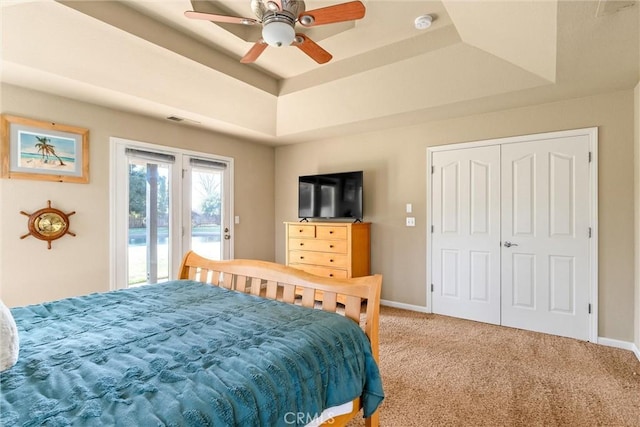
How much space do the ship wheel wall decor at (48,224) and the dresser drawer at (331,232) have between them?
2.75 meters

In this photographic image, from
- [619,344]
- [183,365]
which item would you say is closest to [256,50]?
[183,365]

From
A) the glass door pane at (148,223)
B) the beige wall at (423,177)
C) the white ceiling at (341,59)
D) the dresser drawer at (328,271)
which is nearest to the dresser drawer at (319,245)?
the dresser drawer at (328,271)

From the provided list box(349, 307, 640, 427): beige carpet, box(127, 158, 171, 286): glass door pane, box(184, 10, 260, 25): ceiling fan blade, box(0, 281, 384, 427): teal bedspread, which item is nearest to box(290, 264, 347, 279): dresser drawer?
box(349, 307, 640, 427): beige carpet

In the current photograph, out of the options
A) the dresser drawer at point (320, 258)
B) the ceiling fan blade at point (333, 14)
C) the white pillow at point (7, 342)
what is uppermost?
the ceiling fan blade at point (333, 14)

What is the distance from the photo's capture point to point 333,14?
1.91 metres

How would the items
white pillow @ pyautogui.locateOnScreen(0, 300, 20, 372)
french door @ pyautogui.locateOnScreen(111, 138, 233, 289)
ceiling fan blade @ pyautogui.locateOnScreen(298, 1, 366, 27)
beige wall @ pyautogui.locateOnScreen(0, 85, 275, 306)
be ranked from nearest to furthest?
white pillow @ pyautogui.locateOnScreen(0, 300, 20, 372), ceiling fan blade @ pyautogui.locateOnScreen(298, 1, 366, 27), beige wall @ pyautogui.locateOnScreen(0, 85, 275, 306), french door @ pyautogui.locateOnScreen(111, 138, 233, 289)

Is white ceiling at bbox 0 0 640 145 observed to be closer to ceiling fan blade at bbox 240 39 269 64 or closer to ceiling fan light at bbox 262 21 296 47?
ceiling fan blade at bbox 240 39 269 64

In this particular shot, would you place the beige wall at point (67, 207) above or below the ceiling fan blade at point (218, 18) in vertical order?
below

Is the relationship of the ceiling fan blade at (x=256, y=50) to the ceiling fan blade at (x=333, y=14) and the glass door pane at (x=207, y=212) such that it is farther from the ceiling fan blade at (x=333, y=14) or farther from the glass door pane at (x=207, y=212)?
the glass door pane at (x=207, y=212)

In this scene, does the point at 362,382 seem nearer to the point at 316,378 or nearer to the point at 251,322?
the point at 316,378

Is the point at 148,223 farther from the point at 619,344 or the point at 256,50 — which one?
the point at 619,344

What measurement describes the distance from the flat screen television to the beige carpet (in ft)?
5.57

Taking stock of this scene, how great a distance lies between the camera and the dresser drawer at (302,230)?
14.2ft

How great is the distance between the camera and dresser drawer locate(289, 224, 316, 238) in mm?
4332
